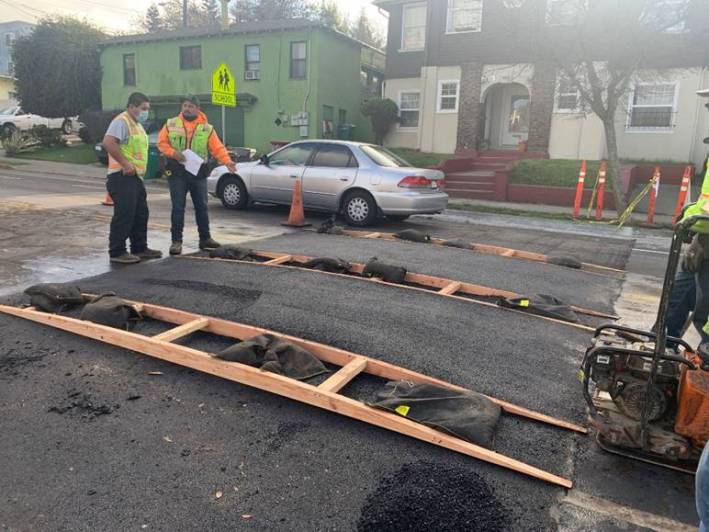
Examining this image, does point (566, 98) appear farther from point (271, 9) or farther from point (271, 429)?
point (271, 9)

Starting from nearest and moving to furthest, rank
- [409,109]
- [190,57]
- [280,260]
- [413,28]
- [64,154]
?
[280,260]
[413,28]
[409,109]
[64,154]
[190,57]

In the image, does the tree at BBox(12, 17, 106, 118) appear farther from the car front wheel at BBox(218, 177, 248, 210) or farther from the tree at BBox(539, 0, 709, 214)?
the tree at BBox(539, 0, 709, 214)

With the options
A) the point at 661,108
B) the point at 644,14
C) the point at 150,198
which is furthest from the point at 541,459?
the point at 661,108

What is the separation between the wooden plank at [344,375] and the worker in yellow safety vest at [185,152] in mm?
4389

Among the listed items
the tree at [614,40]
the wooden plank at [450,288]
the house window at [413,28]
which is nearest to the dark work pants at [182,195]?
the wooden plank at [450,288]

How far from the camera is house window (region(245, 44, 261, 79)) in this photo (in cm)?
2638

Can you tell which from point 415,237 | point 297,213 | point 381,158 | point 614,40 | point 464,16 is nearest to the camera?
point 415,237

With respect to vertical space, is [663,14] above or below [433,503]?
above

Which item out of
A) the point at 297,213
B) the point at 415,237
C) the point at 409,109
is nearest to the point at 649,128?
the point at 409,109

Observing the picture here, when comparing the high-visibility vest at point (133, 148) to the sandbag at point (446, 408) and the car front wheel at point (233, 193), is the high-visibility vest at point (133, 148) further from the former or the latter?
the car front wheel at point (233, 193)

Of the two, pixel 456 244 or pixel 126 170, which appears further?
pixel 456 244

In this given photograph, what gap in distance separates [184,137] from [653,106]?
17245 mm

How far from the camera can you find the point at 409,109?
24203mm

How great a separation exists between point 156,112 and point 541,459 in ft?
97.2
